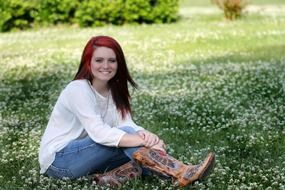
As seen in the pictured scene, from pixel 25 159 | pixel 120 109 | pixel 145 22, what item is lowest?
pixel 145 22

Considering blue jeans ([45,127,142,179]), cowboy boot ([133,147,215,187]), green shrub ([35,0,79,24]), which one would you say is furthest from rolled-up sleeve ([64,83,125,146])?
green shrub ([35,0,79,24])

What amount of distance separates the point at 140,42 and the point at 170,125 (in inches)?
416

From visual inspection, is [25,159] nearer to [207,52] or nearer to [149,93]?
[149,93]

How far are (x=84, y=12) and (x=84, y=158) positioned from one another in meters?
19.1

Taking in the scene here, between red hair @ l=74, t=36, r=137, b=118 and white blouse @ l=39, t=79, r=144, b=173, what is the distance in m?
0.07

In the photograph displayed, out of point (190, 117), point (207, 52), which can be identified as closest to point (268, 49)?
point (207, 52)

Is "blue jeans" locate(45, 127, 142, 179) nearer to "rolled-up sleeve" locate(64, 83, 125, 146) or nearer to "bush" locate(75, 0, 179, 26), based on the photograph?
"rolled-up sleeve" locate(64, 83, 125, 146)

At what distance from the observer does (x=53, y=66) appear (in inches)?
625

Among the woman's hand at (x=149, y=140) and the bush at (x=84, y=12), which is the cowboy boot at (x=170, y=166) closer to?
the woman's hand at (x=149, y=140)

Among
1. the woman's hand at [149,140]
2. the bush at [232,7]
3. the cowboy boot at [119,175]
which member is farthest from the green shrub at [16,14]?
the woman's hand at [149,140]

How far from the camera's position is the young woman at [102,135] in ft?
21.1

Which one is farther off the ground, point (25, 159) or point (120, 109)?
point (120, 109)

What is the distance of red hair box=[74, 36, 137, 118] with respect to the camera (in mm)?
6711

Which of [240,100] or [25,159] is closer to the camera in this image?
[25,159]
